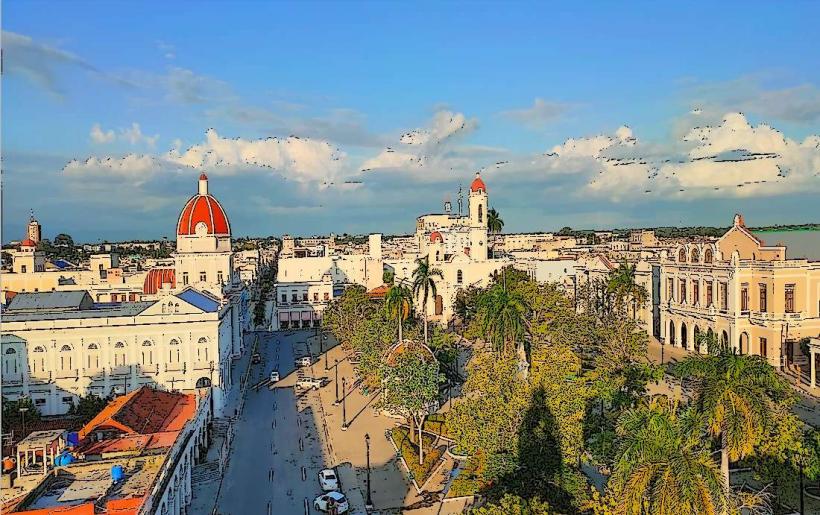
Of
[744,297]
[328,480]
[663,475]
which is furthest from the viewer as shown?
[744,297]

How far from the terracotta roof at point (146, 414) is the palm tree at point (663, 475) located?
19091mm

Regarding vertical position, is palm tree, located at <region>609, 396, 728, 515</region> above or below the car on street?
above

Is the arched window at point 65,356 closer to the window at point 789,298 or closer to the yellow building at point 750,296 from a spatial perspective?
the yellow building at point 750,296

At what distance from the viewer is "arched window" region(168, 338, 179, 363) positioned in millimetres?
42625

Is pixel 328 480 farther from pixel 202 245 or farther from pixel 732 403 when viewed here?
pixel 202 245

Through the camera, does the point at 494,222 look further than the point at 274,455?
Yes

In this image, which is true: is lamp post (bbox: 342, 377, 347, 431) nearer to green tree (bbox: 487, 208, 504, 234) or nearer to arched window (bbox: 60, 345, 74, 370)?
arched window (bbox: 60, 345, 74, 370)

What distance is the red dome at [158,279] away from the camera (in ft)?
193

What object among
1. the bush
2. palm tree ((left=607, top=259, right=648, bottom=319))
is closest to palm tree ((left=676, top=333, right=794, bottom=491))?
the bush

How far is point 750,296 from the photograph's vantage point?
1984 inches

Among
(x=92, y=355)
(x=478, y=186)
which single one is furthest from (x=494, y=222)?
(x=92, y=355)

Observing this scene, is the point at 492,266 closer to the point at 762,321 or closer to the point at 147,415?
the point at 762,321

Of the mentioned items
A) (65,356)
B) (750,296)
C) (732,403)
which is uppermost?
(750,296)

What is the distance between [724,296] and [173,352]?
3954 cm
